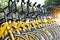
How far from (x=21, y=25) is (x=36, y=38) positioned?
49 centimetres

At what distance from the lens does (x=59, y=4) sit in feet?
64.5

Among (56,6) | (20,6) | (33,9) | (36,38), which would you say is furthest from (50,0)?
(36,38)

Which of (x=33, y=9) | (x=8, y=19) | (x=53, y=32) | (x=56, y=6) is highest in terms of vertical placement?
(x=8, y=19)

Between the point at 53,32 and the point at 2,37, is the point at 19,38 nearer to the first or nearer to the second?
the point at 2,37

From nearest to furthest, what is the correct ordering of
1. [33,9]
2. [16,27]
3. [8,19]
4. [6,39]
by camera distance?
[6,39]
[8,19]
[16,27]
[33,9]

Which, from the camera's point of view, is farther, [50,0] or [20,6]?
[50,0]

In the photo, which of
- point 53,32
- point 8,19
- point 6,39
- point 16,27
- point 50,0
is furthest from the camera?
point 50,0

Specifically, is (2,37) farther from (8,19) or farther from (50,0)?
(50,0)

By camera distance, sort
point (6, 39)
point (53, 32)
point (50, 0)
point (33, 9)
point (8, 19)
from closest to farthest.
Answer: point (6, 39) → point (8, 19) → point (53, 32) → point (33, 9) → point (50, 0)

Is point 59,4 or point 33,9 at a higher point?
point 33,9

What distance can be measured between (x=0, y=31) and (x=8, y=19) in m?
0.39

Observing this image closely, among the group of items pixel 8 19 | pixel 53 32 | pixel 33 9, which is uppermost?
pixel 8 19

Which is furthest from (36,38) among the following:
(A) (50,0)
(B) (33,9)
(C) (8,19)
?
(A) (50,0)

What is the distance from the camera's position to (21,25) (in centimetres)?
529
